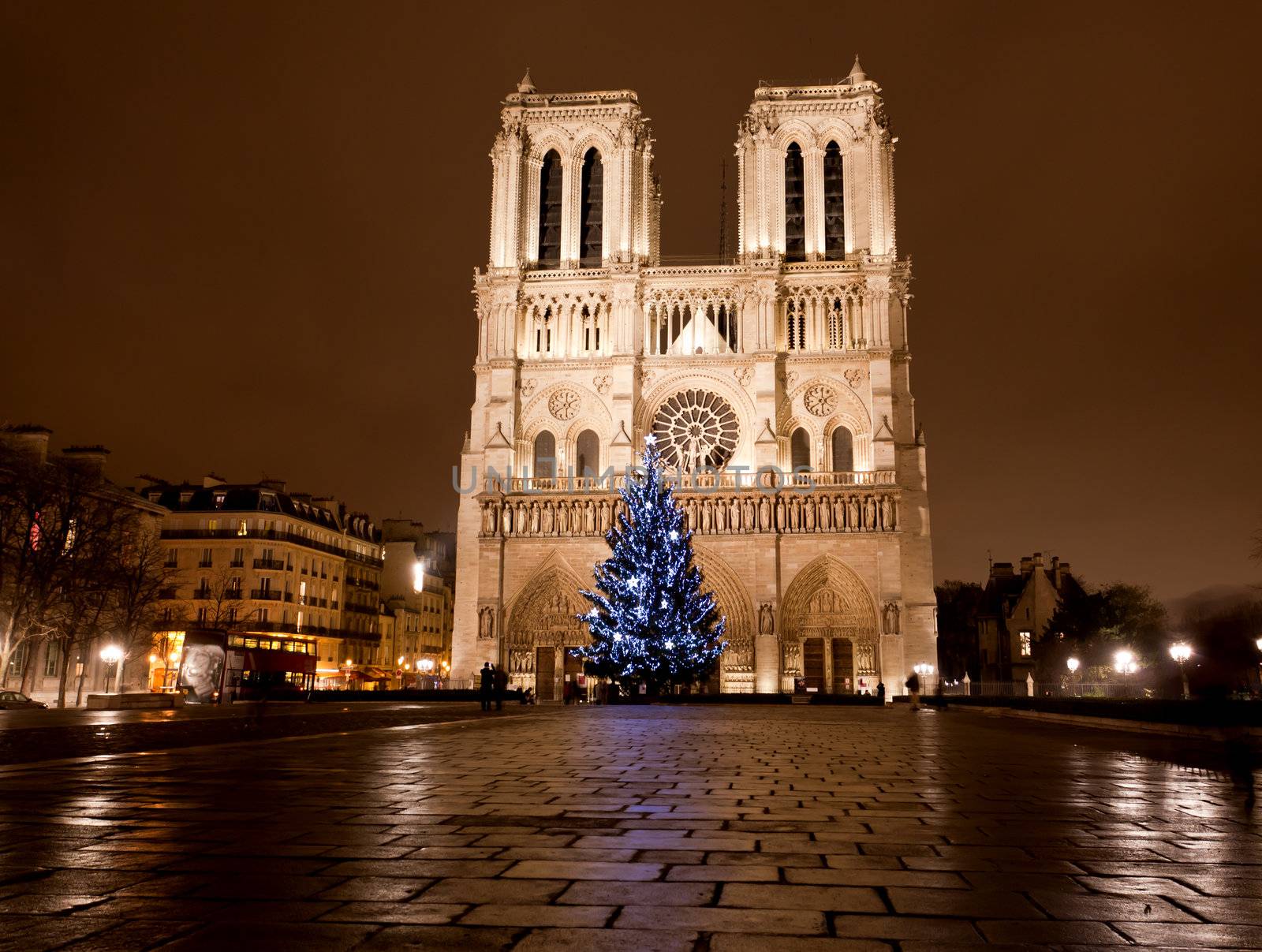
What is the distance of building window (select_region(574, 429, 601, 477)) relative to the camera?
4653 centimetres

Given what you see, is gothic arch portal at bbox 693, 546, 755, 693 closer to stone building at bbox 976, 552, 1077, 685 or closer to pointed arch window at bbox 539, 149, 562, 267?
pointed arch window at bbox 539, 149, 562, 267

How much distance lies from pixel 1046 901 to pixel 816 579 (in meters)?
39.6

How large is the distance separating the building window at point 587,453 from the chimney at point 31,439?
20.3 meters

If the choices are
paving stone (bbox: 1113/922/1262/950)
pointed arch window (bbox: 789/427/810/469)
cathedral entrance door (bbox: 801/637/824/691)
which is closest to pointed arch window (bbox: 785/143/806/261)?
pointed arch window (bbox: 789/427/810/469)

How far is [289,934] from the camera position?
11.3 feet

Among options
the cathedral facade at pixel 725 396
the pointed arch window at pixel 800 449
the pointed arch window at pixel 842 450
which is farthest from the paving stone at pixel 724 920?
the pointed arch window at pixel 842 450

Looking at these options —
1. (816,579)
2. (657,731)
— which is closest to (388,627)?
(816,579)

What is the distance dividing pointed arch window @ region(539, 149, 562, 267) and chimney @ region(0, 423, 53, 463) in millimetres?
20919

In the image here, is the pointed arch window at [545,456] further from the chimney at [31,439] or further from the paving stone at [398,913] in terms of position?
the paving stone at [398,913]

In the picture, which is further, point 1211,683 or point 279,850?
point 1211,683

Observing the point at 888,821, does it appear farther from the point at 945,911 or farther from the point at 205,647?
the point at 205,647

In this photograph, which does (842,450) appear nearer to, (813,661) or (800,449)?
(800,449)

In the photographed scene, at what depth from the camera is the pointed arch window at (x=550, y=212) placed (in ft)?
160

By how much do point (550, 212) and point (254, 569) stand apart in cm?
2315
